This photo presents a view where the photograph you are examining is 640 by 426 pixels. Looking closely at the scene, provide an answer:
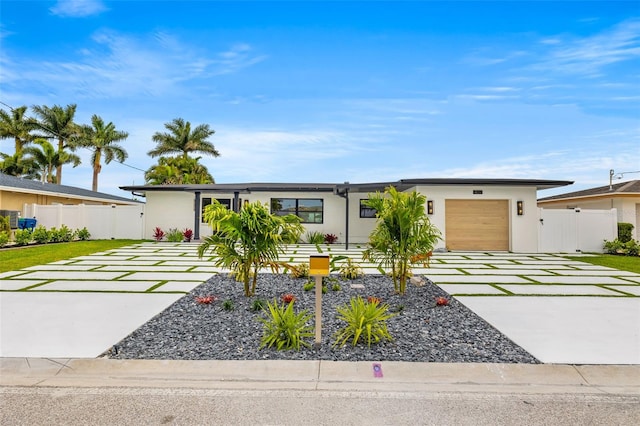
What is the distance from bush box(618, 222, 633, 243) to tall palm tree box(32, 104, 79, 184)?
122 ft

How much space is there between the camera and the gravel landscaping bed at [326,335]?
336 centimetres

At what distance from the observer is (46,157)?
28141mm

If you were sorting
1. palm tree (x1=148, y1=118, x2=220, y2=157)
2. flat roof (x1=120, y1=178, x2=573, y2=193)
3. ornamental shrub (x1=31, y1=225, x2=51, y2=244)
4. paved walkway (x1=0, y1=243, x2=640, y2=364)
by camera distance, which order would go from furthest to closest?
palm tree (x1=148, y1=118, x2=220, y2=157), ornamental shrub (x1=31, y1=225, x2=51, y2=244), flat roof (x1=120, y1=178, x2=573, y2=193), paved walkway (x1=0, y1=243, x2=640, y2=364)

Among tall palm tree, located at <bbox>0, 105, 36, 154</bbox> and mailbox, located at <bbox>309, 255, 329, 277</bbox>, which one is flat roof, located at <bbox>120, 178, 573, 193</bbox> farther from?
tall palm tree, located at <bbox>0, 105, 36, 154</bbox>

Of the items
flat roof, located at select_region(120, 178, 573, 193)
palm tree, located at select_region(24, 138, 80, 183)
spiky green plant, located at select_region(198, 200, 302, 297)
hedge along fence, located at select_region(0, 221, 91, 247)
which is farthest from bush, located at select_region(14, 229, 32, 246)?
palm tree, located at select_region(24, 138, 80, 183)

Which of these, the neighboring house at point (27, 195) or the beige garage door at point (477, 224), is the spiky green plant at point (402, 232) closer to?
the beige garage door at point (477, 224)

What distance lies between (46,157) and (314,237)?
25467mm

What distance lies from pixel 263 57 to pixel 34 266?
400 inches

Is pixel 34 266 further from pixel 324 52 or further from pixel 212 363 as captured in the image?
pixel 324 52

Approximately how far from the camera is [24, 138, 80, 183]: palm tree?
27688 mm

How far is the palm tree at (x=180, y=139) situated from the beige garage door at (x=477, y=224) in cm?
2456

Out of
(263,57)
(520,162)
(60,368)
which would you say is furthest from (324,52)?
(520,162)

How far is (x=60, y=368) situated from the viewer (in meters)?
3.10

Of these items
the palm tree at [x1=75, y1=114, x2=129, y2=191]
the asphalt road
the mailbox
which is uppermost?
the palm tree at [x1=75, y1=114, x2=129, y2=191]
